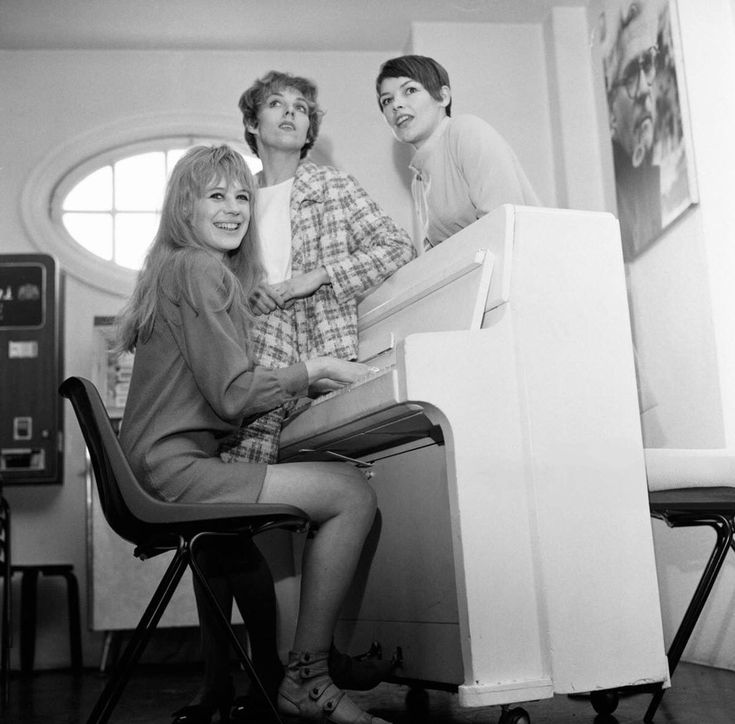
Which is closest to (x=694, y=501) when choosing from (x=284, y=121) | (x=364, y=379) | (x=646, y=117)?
(x=364, y=379)

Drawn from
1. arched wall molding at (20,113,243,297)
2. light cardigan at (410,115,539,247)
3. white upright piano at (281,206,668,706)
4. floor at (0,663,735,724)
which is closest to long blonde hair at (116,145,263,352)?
white upright piano at (281,206,668,706)

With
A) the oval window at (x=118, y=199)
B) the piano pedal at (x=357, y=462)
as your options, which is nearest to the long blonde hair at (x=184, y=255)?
the piano pedal at (x=357, y=462)

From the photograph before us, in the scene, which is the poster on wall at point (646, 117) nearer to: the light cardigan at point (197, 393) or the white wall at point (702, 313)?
the white wall at point (702, 313)

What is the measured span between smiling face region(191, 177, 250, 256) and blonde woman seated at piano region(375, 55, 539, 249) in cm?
65

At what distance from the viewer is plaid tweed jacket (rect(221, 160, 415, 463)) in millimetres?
2482

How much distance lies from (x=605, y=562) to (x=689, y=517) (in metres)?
0.34

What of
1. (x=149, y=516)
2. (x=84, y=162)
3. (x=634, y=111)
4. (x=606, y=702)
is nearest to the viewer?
(x=149, y=516)

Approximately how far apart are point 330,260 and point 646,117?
1.58m

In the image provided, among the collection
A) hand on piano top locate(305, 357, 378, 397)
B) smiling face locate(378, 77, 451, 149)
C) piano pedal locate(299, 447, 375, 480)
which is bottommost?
piano pedal locate(299, 447, 375, 480)

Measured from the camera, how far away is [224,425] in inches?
77.4

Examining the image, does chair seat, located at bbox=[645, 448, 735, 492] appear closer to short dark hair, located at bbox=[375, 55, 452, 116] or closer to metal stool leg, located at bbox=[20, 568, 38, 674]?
short dark hair, located at bbox=[375, 55, 452, 116]

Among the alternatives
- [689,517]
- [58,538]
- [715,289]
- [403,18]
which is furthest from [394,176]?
[689,517]

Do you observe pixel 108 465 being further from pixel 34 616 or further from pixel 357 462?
pixel 34 616

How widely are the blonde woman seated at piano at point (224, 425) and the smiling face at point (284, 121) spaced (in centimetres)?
77
